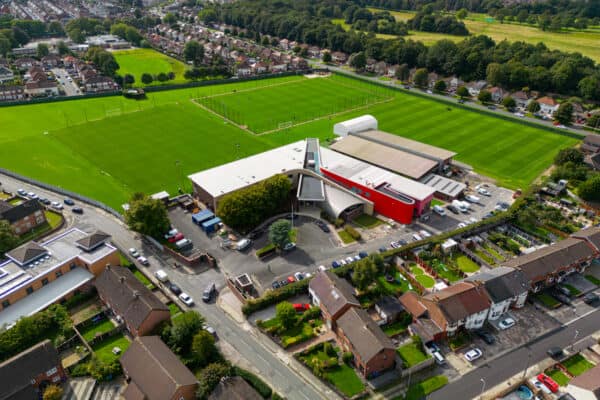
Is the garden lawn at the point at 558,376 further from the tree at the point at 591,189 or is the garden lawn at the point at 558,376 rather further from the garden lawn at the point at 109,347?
the garden lawn at the point at 109,347

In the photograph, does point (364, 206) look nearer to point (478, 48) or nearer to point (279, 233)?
point (279, 233)

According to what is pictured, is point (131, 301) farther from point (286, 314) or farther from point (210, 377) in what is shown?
point (286, 314)

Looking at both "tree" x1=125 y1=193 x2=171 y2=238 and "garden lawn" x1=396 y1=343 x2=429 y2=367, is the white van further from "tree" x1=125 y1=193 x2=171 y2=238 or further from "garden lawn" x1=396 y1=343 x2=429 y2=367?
"garden lawn" x1=396 y1=343 x2=429 y2=367

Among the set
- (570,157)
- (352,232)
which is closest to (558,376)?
(352,232)

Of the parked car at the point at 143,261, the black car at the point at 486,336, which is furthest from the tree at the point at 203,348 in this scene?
the black car at the point at 486,336

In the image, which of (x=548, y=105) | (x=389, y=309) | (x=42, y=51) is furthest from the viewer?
(x=42, y=51)

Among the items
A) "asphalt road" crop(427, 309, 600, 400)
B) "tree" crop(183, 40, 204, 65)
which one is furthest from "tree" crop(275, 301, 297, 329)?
"tree" crop(183, 40, 204, 65)
